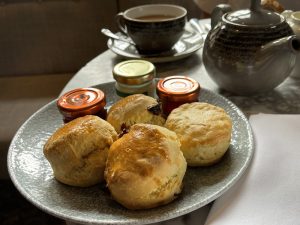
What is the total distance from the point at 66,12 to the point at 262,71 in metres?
1.00

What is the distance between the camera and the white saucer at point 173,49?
0.82m

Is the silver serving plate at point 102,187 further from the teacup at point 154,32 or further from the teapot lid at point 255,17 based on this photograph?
the teacup at point 154,32

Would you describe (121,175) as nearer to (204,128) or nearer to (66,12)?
(204,128)

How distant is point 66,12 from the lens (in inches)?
57.4

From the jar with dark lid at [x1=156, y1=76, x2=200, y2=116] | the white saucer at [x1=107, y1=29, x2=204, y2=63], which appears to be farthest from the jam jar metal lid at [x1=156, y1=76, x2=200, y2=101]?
the white saucer at [x1=107, y1=29, x2=204, y2=63]

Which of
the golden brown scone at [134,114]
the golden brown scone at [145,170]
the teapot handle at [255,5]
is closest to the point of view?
the golden brown scone at [145,170]

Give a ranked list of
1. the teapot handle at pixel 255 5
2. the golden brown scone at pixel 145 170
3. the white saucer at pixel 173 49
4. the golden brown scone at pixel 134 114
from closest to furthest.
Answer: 1. the golden brown scone at pixel 145 170
2. the golden brown scone at pixel 134 114
3. the teapot handle at pixel 255 5
4. the white saucer at pixel 173 49

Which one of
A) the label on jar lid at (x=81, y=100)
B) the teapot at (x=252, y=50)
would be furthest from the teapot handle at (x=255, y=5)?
the label on jar lid at (x=81, y=100)

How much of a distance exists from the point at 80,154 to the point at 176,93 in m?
0.17

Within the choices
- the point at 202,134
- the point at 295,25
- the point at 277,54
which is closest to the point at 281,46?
the point at 277,54

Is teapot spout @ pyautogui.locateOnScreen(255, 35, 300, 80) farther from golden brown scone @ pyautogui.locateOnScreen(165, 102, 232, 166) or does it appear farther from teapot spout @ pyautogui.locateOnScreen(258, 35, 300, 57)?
golden brown scone @ pyautogui.locateOnScreen(165, 102, 232, 166)

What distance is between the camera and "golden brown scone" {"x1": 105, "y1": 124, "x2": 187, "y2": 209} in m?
0.42

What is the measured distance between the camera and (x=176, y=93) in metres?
0.56

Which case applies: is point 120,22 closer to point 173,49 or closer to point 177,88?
point 173,49
